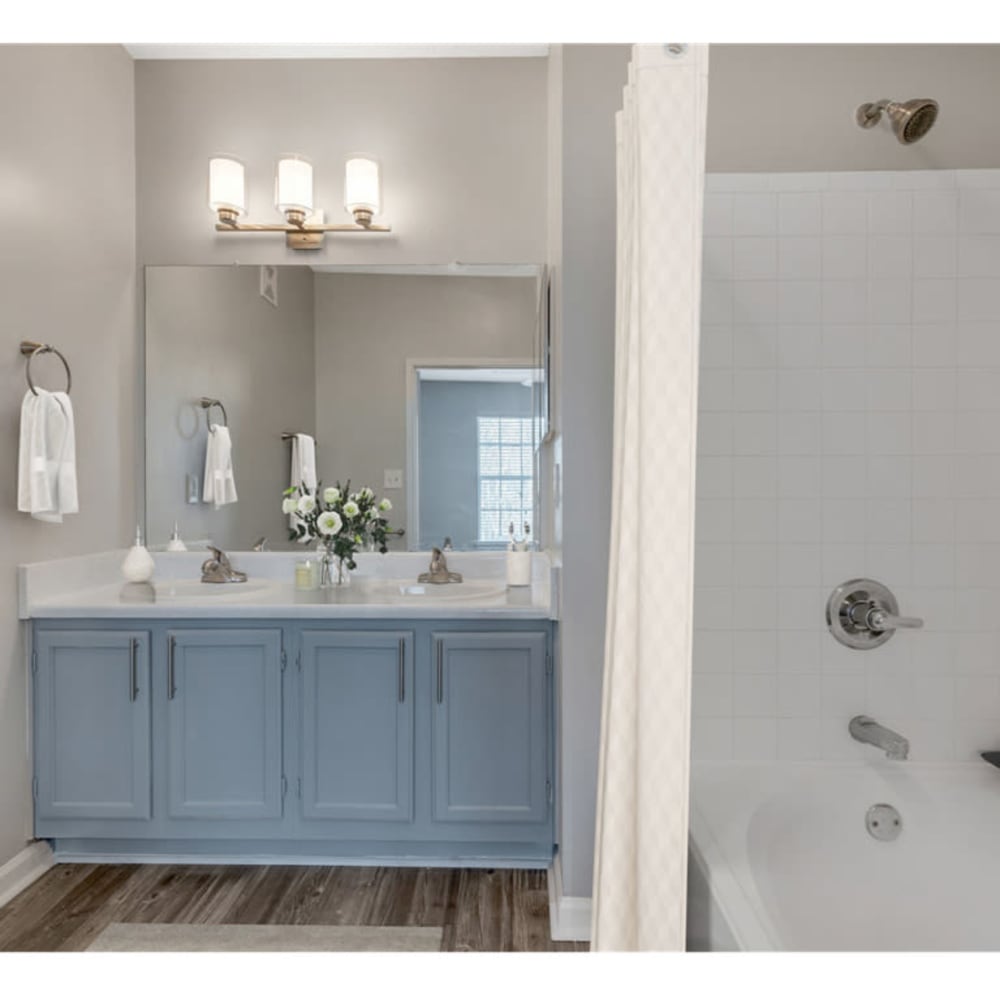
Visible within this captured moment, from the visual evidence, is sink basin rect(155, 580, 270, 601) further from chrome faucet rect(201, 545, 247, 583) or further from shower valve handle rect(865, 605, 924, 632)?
shower valve handle rect(865, 605, 924, 632)

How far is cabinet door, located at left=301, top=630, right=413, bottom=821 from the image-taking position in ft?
7.68

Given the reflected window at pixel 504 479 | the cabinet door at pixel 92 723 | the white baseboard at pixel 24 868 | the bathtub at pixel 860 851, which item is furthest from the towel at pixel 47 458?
the bathtub at pixel 860 851

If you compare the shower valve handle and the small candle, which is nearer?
the shower valve handle

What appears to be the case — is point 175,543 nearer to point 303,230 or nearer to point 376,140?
point 303,230

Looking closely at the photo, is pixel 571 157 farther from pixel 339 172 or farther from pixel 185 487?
pixel 185 487

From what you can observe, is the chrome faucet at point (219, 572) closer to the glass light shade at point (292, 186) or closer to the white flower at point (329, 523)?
the white flower at point (329, 523)

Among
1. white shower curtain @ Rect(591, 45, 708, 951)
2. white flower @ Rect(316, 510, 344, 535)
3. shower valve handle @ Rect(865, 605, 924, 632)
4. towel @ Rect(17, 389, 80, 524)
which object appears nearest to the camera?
white shower curtain @ Rect(591, 45, 708, 951)

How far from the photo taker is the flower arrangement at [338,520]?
2.70 m

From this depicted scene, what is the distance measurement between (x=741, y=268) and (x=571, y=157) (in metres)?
0.53

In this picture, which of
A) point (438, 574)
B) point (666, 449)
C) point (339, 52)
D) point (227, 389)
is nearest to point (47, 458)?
point (227, 389)

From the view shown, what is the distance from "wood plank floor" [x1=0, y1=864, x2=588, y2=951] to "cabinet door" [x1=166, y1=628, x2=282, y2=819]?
0.20 meters

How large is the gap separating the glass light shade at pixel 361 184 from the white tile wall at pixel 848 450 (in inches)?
53.0

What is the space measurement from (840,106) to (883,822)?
70.3 inches

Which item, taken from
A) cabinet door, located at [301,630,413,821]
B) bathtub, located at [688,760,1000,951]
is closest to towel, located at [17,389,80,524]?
cabinet door, located at [301,630,413,821]
